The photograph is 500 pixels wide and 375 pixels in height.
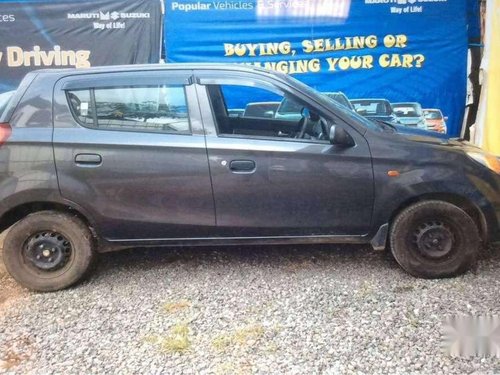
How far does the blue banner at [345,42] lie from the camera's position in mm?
6879

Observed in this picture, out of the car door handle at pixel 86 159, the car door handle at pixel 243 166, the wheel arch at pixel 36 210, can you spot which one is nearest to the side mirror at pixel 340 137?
the car door handle at pixel 243 166

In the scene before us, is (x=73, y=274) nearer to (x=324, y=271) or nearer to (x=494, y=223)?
(x=324, y=271)

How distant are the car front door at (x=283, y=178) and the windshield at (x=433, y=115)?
13.3ft

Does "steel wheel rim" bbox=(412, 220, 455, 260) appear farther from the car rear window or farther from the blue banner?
the blue banner

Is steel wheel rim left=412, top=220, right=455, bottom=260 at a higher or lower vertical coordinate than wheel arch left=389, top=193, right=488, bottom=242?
lower

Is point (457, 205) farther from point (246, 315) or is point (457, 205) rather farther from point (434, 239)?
point (246, 315)

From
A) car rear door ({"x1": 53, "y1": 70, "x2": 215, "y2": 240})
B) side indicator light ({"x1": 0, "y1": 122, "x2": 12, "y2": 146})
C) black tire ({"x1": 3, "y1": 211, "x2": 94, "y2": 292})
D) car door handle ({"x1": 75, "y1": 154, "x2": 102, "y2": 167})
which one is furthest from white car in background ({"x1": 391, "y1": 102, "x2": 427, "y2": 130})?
side indicator light ({"x1": 0, "y1": 122, "x2": 12, "y2": 146})

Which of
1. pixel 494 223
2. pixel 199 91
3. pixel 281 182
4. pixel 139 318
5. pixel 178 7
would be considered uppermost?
pixel 178 7

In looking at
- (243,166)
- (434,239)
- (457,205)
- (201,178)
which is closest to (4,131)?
(201,178)

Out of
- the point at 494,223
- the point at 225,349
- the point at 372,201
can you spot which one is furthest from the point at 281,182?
the point at 494,223

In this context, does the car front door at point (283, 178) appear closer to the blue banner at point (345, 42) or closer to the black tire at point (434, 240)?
the black tire at point (434, 240)

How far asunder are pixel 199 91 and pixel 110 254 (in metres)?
1.79

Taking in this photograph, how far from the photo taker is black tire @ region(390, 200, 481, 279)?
12.2 ft

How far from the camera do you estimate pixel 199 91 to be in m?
3.74
